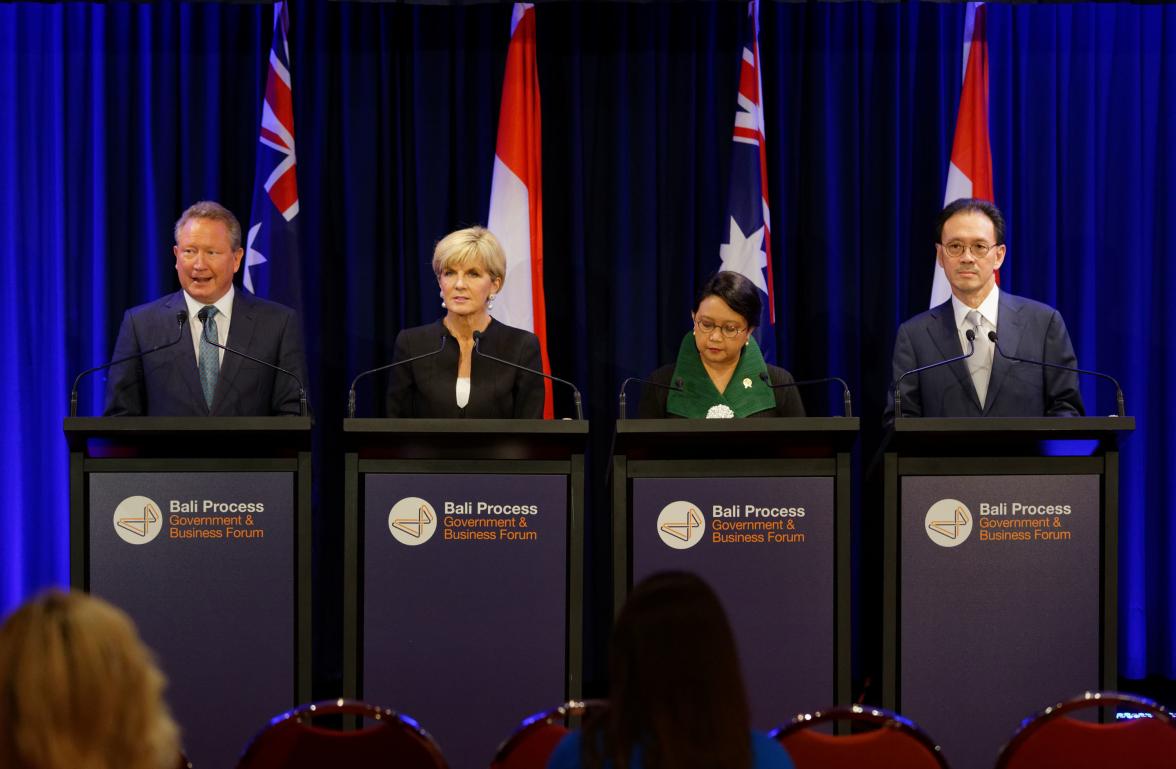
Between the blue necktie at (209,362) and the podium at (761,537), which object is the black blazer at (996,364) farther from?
the blue necktie at (209,362)

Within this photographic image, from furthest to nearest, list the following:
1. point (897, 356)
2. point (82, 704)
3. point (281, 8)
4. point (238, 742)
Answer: point (281, 8) < point (897, 356) < point (238, 742) < point (82, 704)

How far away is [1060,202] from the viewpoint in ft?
18.9

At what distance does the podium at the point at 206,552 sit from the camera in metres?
3.41

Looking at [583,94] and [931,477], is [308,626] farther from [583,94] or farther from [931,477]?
[583,94]

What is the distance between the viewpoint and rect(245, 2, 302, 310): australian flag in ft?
17.6

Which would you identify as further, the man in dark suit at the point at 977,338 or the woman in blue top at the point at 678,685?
the man in dark suit at the point at 977,338

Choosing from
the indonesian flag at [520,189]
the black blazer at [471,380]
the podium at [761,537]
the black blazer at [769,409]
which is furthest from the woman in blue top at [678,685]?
the indonesian flag at [520,189]

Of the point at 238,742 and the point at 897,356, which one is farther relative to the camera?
the point at 897,356

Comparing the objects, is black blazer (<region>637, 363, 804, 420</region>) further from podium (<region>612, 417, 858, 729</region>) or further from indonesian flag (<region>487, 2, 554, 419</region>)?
indonesian flag (<region>487, 2, 554, 419</region>)

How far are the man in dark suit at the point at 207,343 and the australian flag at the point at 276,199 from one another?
0.71 metres

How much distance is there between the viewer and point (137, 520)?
11.3ft

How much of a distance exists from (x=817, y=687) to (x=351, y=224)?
3144mm

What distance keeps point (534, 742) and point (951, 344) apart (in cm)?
285

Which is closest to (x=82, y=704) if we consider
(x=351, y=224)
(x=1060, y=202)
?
(x=351, y=224)
